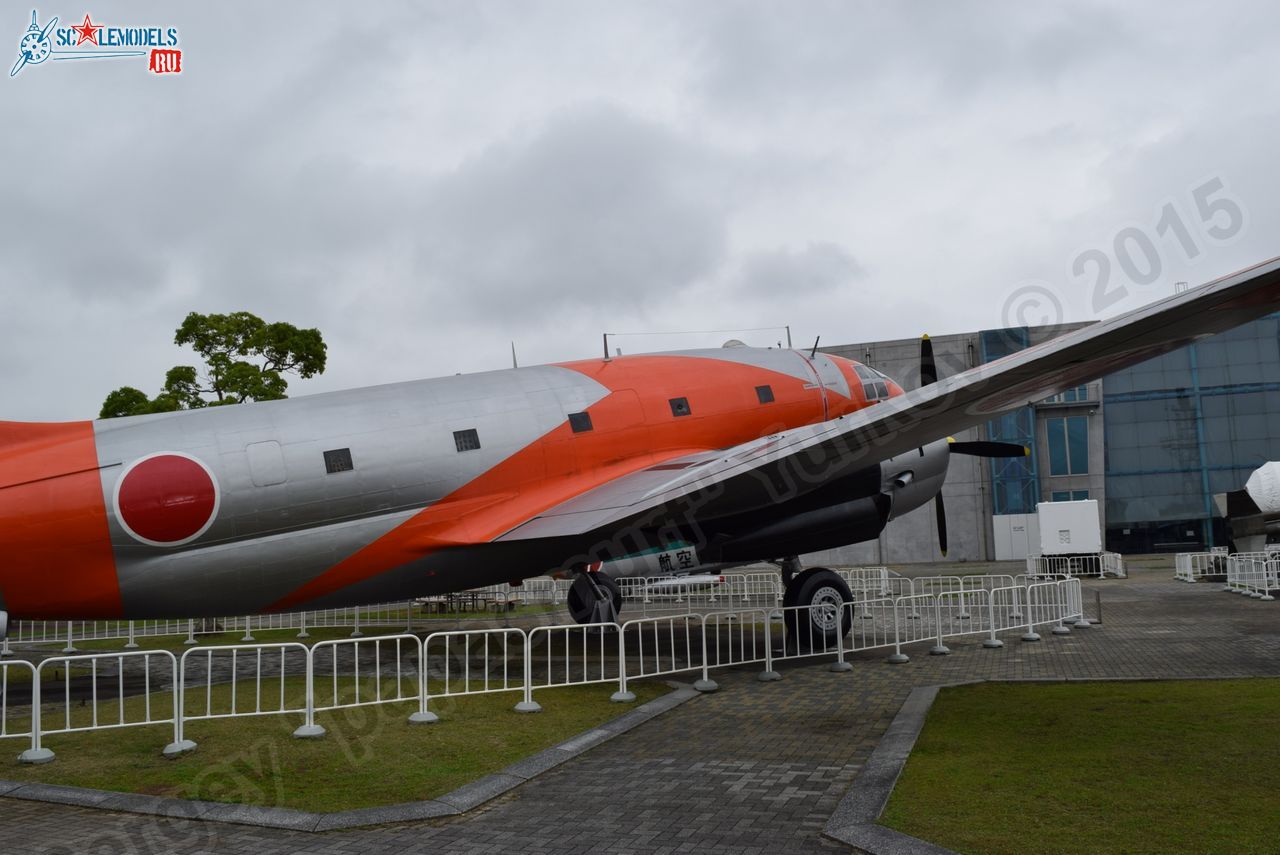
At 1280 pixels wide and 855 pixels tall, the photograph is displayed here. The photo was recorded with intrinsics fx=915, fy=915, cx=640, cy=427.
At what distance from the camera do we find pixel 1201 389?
60.8 meters

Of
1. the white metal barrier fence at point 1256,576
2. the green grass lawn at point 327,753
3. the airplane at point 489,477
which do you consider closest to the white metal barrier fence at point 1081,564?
the white metal barrier fence at point 1256,576

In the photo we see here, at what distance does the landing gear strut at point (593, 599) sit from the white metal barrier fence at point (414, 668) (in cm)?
59

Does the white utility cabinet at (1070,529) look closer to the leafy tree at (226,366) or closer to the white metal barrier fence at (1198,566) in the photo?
the white metal barrier fence at (1198,566)

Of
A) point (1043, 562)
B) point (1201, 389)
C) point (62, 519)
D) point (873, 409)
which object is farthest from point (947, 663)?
point (1201, 389)

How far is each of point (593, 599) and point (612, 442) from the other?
154 inches

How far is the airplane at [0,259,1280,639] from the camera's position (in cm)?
1147

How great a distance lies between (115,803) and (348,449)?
6166 millimetres

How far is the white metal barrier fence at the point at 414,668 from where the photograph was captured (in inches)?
431

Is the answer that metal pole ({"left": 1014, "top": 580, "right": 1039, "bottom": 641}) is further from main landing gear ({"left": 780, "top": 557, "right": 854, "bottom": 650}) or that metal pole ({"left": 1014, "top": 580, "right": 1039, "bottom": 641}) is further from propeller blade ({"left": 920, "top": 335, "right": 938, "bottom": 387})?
propeller blade ({"left": 920, "top": 335, "right": 938, "bottom": 387})

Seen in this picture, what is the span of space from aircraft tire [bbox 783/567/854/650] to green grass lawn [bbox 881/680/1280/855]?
160 inches

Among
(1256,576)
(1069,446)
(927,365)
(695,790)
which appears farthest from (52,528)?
(1069,446)

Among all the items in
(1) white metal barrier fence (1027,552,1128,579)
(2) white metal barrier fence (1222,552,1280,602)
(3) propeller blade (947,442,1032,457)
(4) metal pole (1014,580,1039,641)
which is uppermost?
(3) propeller blade (947,442,1032,457)

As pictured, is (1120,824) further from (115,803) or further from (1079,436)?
(1079,436)

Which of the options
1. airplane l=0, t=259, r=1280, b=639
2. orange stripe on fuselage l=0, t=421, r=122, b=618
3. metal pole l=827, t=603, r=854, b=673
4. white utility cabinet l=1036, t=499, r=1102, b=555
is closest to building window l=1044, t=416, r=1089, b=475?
white utility cabinet l=1036, t=499, r=1102, b=555
